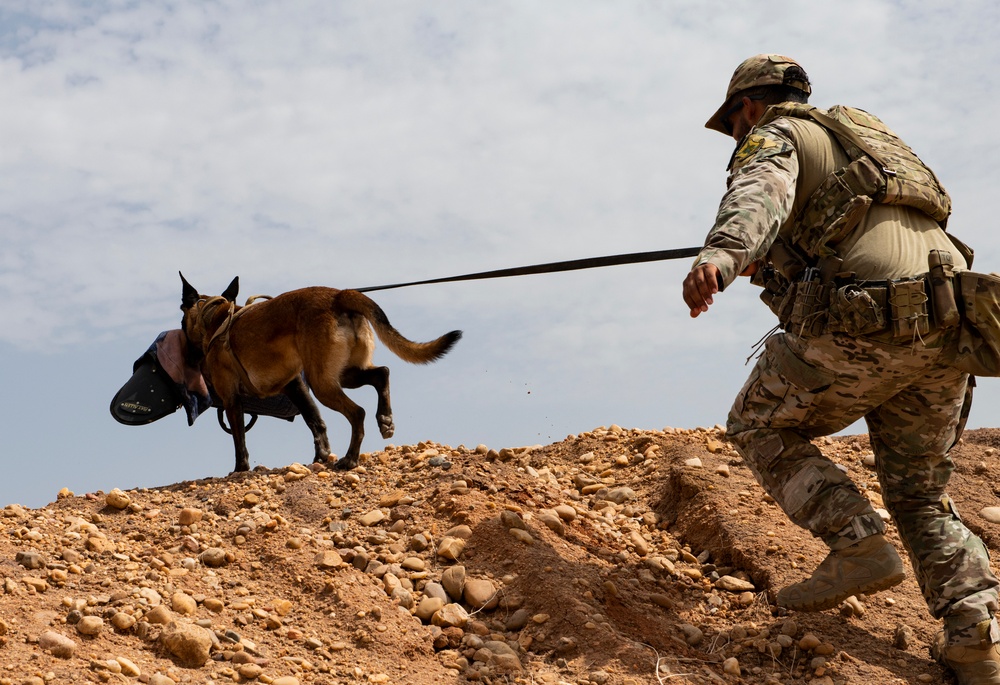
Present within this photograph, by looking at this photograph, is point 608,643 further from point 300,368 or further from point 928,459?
point 300,368

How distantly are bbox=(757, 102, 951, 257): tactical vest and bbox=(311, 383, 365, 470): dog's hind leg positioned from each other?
3.95 metres

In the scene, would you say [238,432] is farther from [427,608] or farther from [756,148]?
[756,148]

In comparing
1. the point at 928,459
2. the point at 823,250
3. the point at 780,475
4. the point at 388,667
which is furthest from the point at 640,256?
the point at 388,667

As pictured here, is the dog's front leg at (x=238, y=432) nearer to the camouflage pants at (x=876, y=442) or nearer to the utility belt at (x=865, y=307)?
the camouflage pants at (x=876, y=442)

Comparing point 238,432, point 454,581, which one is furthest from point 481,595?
point 238,432

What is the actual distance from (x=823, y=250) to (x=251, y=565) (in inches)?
123

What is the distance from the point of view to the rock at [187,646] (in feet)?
12.9

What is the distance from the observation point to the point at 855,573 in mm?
4031

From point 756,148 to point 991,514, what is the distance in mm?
3158

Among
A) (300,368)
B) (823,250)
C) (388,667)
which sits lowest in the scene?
(388,667)

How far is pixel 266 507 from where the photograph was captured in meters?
5.66

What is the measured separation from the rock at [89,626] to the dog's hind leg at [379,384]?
3.60m

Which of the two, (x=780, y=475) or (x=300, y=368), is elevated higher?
(x=300, y=368)

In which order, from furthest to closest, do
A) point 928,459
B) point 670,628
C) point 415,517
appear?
point 415,517 < point 670,628 < point 928,459
